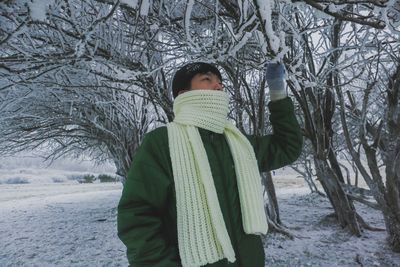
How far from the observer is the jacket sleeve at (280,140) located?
1.71 m

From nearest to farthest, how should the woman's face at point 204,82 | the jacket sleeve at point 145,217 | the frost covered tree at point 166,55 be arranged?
the jacket sleeve at point 145,217 → the woman's face at point 204,82 → the frost covered tree at point 166,55

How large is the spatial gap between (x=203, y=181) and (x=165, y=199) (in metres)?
0.19

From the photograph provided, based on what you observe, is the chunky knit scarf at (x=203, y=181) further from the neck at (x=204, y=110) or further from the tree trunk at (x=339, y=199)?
the tree trunk at (x=339, y=199)

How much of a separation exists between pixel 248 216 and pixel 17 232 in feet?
24.4

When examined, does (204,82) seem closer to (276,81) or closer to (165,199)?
(276,81)

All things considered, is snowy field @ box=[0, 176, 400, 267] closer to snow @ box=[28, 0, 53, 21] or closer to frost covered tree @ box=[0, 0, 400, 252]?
frost covered tree @ box=[0, 0, 400, 252]

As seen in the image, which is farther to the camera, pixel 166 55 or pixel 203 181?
pixel 166 55

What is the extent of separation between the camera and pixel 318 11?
1.69 meters

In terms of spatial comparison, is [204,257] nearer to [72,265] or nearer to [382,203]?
[382,203]

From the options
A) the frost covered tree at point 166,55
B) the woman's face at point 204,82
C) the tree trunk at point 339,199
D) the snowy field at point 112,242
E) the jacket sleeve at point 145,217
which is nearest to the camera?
the jacket sleeve at point 145,217

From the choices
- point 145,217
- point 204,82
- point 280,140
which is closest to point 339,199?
point 280,140

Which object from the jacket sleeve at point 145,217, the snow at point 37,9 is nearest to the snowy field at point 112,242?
the jacket sleeve at point 145,217

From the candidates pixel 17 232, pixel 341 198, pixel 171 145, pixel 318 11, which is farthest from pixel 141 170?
pixel 17 232

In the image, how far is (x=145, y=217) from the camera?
51.7 inches
